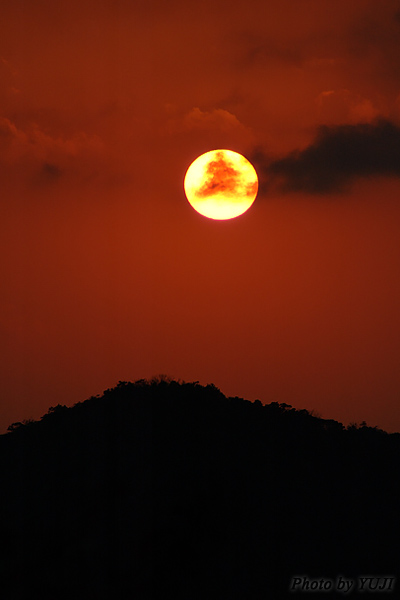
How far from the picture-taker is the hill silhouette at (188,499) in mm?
43438

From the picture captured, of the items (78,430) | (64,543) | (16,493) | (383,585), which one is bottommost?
(383,585)

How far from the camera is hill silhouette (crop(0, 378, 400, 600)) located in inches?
1710

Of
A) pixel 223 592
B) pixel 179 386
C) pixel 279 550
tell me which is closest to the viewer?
pixel 223 592

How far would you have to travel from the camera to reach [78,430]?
58.0m

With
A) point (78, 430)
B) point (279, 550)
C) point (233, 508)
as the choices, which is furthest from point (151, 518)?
point (78, 430)

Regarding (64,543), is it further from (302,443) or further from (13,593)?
(302,443)

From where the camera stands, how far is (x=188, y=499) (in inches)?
1946

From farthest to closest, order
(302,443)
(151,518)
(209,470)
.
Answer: (302,443), (209,470), (151,518)

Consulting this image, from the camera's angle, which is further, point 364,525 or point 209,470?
point 209,470

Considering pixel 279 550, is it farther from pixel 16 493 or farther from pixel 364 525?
pixel 16 493

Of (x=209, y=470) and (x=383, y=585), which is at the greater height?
(x=209, y=470)

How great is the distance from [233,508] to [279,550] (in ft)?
18.1

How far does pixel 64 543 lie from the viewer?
46219 mm

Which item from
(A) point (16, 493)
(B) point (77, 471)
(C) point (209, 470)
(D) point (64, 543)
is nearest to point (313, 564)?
(C) point (209, 470)
